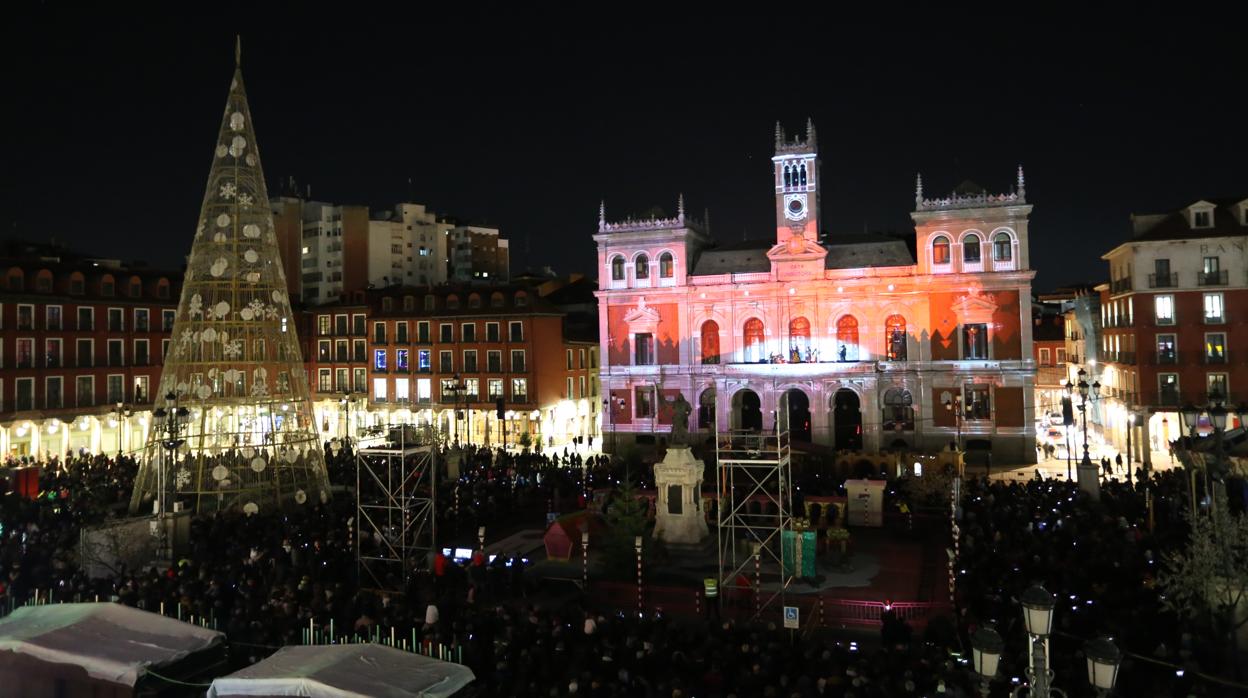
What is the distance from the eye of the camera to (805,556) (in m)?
21.0

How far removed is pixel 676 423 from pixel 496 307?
30.9 meters

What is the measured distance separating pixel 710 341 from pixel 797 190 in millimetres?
9527

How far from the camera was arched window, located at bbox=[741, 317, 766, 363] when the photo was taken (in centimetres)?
4747

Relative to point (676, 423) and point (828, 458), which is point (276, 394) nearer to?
point (676, 423)

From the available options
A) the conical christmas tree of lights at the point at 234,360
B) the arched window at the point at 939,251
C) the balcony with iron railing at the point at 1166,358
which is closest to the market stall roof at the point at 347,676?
the conical christmas tree of lights at the point at 234,360

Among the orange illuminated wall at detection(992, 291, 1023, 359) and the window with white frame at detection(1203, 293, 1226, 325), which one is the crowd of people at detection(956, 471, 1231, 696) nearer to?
the orange illuminated wall at detection(992, 291, 1023, 359)

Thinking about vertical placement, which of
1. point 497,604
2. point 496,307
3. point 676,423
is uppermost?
point 496,307

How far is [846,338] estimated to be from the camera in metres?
46.3

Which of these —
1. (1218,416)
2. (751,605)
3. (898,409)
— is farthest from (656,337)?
(1218,416)

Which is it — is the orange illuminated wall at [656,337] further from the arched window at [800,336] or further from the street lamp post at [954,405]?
the street lamp post at [954,405]

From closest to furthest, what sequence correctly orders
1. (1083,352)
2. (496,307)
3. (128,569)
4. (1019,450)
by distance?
(128,569)
(1019,450)
(496,307)
(1083,352)

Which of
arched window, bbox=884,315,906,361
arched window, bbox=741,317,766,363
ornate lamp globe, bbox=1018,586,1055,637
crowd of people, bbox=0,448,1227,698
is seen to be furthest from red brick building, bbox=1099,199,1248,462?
ornate lamp globe, bbox=1018,586,1055,637

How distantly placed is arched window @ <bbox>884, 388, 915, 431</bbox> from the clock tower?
360 inches

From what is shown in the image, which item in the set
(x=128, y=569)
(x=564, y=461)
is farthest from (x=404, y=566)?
(x=564, y=461)
